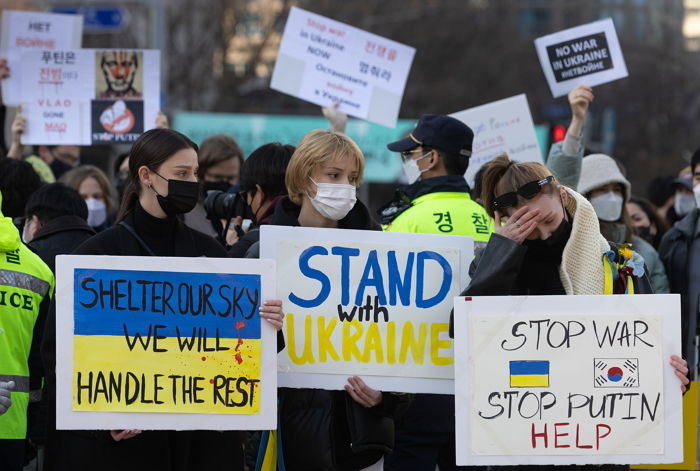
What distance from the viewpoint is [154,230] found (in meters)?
4.52

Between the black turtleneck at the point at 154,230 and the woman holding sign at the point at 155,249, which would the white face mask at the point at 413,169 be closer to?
the woman holding sign at the point at 155,249

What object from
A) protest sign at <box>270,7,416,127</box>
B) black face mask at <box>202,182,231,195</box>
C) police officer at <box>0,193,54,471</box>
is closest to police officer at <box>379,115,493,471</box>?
black face mask at <box>202,182,231,195</box>

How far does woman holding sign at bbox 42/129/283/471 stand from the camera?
433cm

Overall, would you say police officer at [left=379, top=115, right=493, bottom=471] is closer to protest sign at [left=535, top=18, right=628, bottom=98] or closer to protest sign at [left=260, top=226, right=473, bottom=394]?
protest sign at [left=260, top=226, right=473, bottom=394]

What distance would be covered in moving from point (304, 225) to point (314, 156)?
0.29 m

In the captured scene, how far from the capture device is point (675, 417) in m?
4.37

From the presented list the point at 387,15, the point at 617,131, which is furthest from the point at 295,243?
the point at 617,131

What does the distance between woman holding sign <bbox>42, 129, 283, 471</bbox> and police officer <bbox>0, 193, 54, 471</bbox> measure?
466 mm

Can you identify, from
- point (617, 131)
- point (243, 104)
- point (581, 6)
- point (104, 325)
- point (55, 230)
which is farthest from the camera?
point (581, 6)

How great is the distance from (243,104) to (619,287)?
32.4 metres

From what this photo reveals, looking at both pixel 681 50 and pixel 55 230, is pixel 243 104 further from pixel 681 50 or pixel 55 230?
pixel 55 230

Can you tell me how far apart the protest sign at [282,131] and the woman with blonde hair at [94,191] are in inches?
666

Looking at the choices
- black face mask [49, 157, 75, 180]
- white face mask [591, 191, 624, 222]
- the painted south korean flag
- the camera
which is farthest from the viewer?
black face mask [49, 157, 75, 180]

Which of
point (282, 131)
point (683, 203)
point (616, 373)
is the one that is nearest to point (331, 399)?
point (616, 373)
